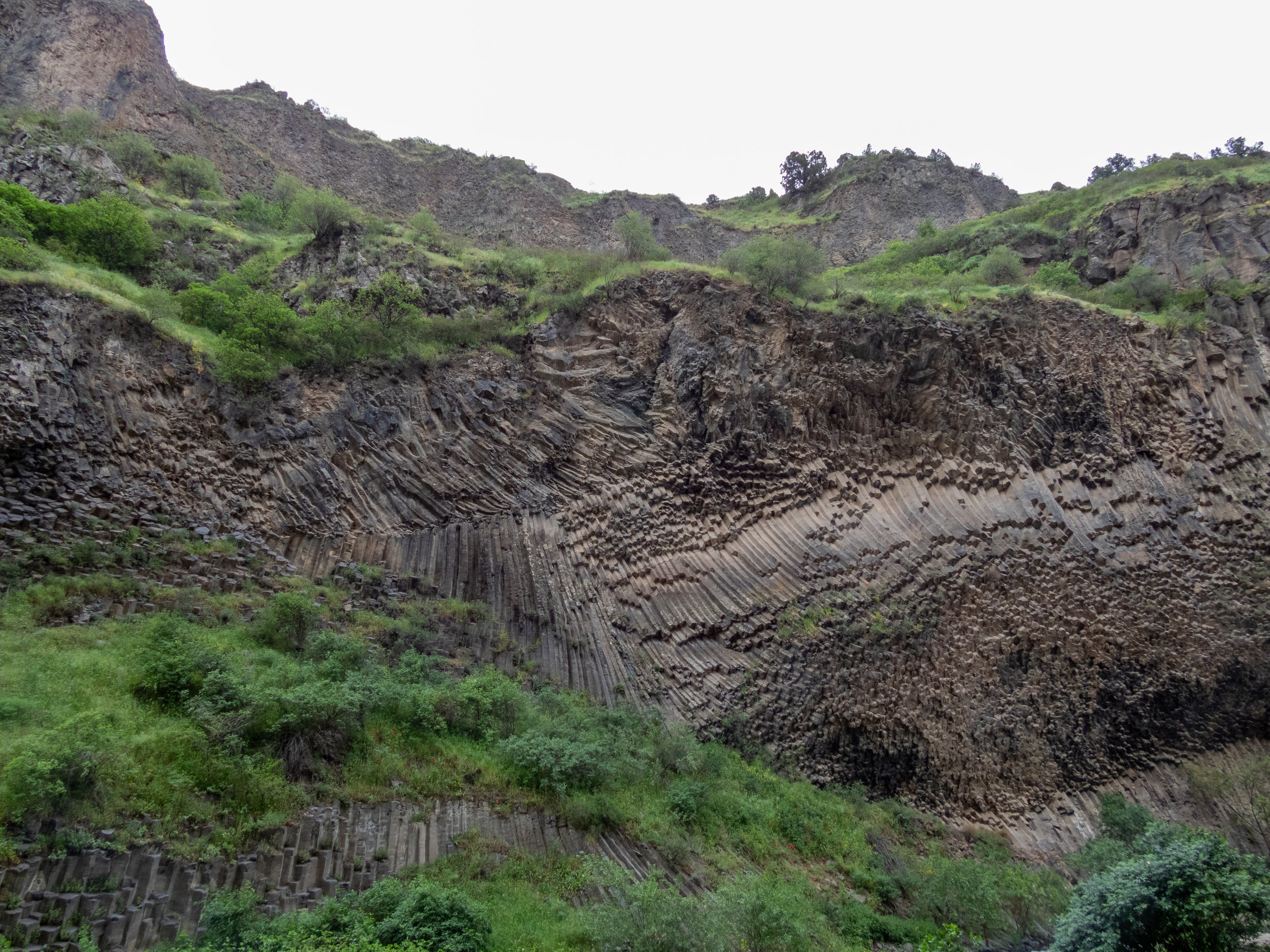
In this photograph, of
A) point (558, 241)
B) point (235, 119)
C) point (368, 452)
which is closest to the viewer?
point (368, 452)

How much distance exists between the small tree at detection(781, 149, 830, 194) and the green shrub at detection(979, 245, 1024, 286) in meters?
17.6

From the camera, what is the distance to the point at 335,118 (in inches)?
1257

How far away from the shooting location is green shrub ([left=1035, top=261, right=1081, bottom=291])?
2320cm

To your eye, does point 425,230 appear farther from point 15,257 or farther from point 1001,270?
point 1001,270

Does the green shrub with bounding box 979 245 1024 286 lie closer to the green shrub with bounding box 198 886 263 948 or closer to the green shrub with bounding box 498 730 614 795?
the green shrub with bounding box 498 730 614 795

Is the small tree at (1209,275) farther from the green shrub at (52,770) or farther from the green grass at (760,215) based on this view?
the green shrub at (52,770)

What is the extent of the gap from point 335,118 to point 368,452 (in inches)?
987

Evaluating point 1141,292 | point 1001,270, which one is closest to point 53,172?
point 1001,270

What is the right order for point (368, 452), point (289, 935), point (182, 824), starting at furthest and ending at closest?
1. point (368, 452)
2. point (182, 824)
3. point (289, 935)

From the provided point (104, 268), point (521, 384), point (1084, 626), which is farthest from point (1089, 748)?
point (104, 268)

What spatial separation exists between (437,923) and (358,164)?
104ft

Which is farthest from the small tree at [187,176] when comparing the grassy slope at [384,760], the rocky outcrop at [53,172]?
the grassy slope at [384,760]

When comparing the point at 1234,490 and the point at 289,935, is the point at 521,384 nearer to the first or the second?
the point at 289,935

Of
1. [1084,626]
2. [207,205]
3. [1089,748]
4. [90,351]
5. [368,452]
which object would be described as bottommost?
[1089,748]
